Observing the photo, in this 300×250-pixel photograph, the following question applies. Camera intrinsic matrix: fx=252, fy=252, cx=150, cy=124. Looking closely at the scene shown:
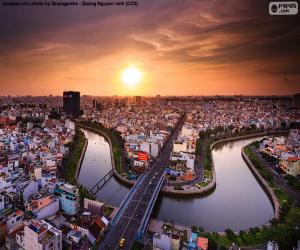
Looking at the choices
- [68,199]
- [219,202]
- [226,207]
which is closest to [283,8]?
[68,199]

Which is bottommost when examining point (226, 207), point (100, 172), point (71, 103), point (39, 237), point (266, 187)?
point (226, 207)

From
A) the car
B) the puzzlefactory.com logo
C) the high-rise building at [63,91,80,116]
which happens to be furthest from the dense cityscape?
the high-rise building at [63,91,80,116]

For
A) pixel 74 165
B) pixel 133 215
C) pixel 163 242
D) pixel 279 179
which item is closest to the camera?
pixel 163 242

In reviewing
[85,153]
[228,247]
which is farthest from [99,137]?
[228,247]

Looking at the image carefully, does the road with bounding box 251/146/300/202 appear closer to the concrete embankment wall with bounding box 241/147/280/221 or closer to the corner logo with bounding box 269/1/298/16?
the concrete embankment wall with bounding box 241/147/280/221

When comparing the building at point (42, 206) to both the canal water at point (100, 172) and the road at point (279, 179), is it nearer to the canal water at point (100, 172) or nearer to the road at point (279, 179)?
the canal water at point (100, 172)

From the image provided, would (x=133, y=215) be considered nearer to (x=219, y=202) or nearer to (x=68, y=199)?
(x=68, y=199)

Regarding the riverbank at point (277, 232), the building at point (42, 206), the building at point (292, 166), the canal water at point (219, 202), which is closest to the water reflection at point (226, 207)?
the canal water at point (219, 202)
